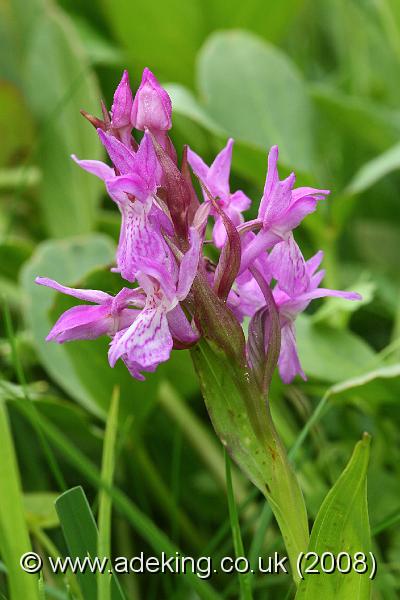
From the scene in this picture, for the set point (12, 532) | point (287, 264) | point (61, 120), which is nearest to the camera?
point (12, 532)

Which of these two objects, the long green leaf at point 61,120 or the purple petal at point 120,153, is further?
the long green leaf at point 61,120

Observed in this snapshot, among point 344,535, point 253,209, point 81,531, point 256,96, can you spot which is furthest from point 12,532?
point 253,209

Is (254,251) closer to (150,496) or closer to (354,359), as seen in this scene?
(354,359)

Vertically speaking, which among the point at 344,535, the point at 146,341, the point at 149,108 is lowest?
the point at 344,535

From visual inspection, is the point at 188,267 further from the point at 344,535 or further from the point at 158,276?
the point at 344,535

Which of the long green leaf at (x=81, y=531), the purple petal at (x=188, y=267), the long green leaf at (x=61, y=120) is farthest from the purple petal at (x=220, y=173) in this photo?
the long green leaf at (x=61, y=120)

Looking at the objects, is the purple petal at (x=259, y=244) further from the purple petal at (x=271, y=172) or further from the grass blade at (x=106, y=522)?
the grass blade at (x=106, y=522)

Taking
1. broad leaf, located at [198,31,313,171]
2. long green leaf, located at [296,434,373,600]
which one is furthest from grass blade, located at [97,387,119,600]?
broad leaf, located at [198,31,313,171]

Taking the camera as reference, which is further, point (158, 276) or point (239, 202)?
point (239, 202)
